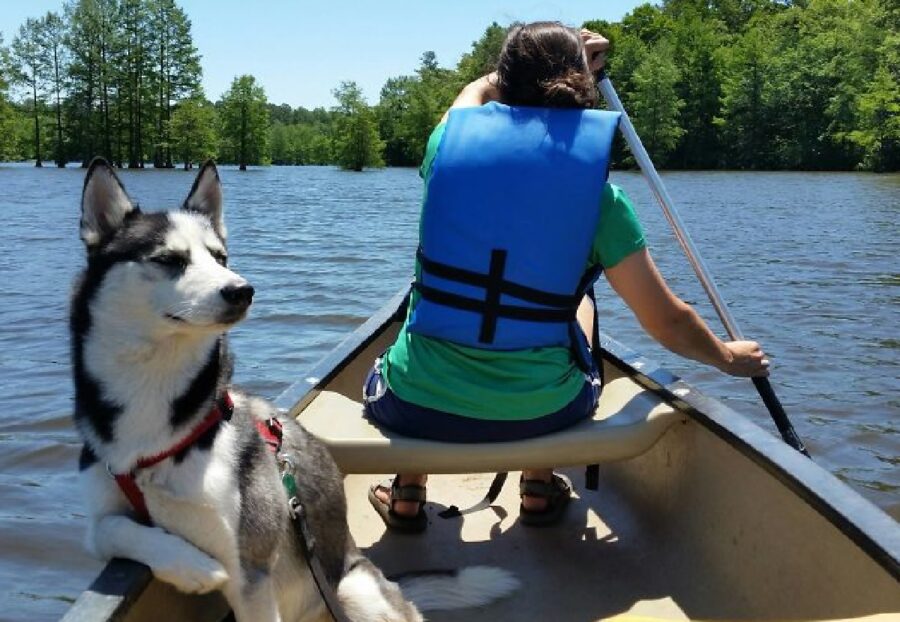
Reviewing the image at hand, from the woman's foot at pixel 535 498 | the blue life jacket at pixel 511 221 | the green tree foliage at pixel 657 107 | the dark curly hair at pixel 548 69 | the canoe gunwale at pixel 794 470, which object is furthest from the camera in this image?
the green tree foliage at pixel 657 107

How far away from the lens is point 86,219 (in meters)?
2.15

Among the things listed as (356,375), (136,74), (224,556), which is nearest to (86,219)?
(224,556)

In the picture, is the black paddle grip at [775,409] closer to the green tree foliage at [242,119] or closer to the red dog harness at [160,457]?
the red dog harness at [160,457]

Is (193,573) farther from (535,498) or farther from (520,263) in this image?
(535,498)

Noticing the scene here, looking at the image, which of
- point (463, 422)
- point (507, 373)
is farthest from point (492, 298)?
point (463, 422)

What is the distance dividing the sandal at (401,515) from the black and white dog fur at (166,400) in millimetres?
1405

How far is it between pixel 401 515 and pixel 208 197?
1761mm

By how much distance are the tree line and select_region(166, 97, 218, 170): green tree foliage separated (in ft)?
0.35

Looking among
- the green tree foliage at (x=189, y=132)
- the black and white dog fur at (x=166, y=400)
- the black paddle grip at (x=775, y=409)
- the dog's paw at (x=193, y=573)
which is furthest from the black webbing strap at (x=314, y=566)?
the green tree foliage at (x=189, y=132)

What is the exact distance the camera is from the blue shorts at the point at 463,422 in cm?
319

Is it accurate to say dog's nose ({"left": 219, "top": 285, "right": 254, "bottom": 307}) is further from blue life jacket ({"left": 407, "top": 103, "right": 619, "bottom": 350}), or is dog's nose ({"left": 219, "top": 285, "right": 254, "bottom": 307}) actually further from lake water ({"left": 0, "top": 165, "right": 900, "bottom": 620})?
blue life jacket ({"left": 407, "top": 103, "right": 619, "bottom": 350})

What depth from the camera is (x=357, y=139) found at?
261ft

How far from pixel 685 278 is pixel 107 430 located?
1315cm

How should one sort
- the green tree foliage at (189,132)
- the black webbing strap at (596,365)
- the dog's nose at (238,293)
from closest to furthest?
the dog's nose at (238,293) < the black webbing strap at (596,365) < the green tree foliage at (189,132)
